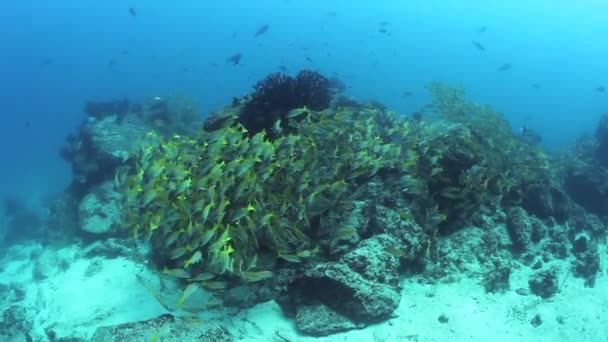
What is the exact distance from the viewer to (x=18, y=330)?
8.09 metres

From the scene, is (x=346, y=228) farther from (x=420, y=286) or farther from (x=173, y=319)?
(x=173, y=319)

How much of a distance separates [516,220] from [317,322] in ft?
15.8

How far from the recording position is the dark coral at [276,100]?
9812 mm

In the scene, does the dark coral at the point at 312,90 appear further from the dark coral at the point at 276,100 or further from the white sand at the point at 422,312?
the white sand at the point at 422,312

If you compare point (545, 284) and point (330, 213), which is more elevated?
point (330, 213)

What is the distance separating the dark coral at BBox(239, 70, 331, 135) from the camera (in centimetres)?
981

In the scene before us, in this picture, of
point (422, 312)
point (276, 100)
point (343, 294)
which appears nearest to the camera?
point (343, 294)

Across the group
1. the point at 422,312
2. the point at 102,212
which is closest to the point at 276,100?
the point at 422,312

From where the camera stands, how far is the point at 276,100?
996cm

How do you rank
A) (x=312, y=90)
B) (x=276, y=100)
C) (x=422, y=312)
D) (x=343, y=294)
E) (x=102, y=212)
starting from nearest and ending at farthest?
(x=343, y=294)
(x=422, y=312)
(x=276, y=100)
(x=312, y=90)
(x=102, y=212)

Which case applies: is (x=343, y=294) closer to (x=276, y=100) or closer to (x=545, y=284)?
(x=545, y=284)

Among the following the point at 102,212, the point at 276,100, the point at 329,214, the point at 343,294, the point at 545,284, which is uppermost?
the point at 276,100

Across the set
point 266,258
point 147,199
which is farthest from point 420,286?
point 147,199

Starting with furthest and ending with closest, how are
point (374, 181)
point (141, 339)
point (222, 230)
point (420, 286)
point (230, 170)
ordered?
point (374, 181), point (420, 286), point (230, 170), point (222, 230), point (141, 339)
